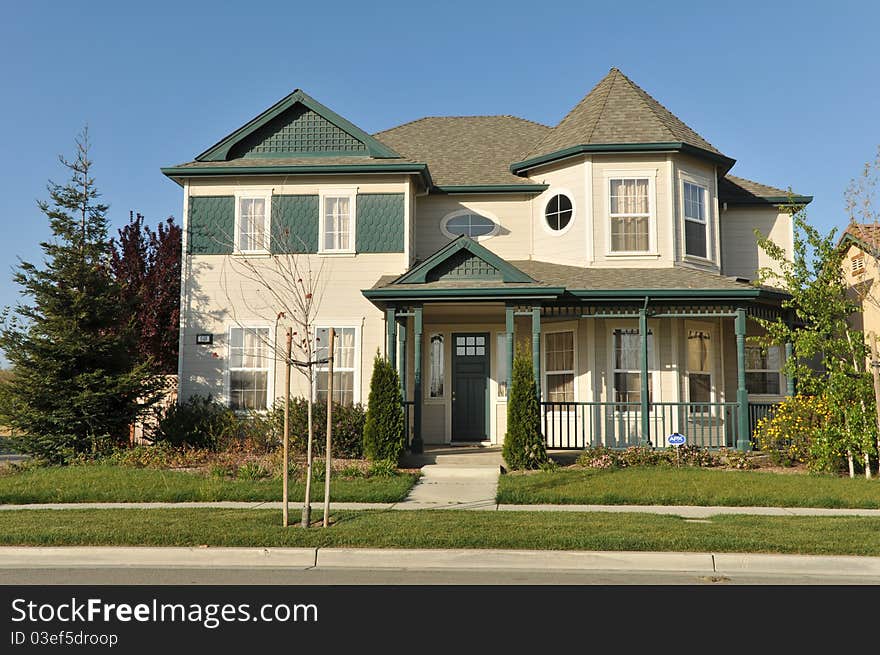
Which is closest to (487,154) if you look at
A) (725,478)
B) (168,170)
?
(168,170)

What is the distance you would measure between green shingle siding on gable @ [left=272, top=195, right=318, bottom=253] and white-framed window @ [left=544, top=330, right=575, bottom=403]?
5.60 meters

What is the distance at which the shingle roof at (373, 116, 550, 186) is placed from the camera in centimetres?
1852

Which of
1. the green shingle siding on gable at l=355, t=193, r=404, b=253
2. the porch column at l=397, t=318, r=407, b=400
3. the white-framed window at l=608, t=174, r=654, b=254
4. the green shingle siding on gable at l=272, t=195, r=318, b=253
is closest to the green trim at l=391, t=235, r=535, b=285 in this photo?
the porch column at l=397, t=318, r=407, b=400

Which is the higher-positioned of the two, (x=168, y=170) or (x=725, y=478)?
(x=168, y=170)

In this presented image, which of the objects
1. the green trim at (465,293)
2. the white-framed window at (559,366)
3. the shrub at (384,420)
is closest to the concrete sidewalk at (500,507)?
the shrub at (384,420)

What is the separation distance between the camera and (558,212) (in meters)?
17.8

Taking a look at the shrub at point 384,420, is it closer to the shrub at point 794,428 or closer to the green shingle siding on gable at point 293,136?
the green shingle siding on gable at point 293,136

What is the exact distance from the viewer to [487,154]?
19.7m

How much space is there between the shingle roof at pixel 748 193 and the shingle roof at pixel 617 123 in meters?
1.45

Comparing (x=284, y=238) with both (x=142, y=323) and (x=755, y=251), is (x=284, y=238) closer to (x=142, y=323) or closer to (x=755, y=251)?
(x=142, y=323)

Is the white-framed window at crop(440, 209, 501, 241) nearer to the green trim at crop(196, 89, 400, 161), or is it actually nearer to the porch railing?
the green trim at crop(196, 89, 400, 161)

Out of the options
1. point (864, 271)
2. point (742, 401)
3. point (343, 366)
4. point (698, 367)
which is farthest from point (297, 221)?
point (864, 271)
